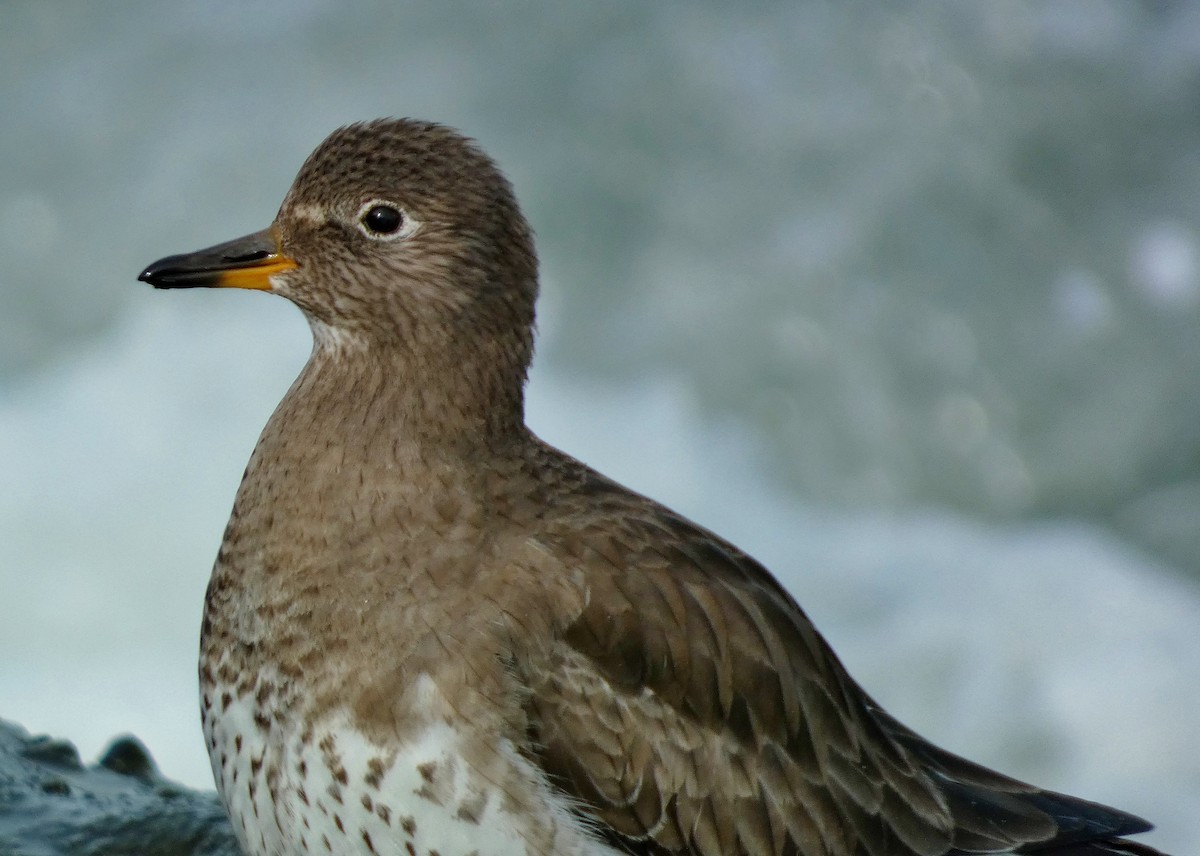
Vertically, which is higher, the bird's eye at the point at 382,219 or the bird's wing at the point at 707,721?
the bird's eye at the point at 382,219

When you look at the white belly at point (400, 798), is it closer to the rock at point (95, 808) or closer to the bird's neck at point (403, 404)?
the bird's neck at point (403, 404)

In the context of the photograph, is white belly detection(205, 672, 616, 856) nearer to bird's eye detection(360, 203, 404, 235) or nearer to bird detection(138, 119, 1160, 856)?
bird detection(138, 119, 1160, 856)

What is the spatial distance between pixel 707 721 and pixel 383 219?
1.31 meters

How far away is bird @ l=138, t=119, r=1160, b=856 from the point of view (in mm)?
3641

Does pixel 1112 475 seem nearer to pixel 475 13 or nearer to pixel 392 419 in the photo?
pixel 475 13

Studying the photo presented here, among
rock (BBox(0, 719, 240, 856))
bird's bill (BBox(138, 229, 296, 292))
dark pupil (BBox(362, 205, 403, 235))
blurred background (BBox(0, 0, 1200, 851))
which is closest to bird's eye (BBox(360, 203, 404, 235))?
dark pupil (BBox(362, 205, 403, 235))

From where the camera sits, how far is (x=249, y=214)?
10.2 metres

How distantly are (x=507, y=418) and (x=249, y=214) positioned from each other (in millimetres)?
6458

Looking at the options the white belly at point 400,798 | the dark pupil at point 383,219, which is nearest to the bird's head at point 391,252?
the dark pupil at point 383,219

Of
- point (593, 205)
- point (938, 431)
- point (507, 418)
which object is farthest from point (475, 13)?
point (507, 418)

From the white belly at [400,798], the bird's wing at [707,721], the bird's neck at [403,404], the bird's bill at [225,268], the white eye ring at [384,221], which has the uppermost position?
the white eye ring at [384,221]

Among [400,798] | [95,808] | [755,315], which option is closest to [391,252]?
[400,798]

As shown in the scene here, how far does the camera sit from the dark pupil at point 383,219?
13.1ft

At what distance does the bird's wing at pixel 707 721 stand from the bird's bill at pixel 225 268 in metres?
0.89
